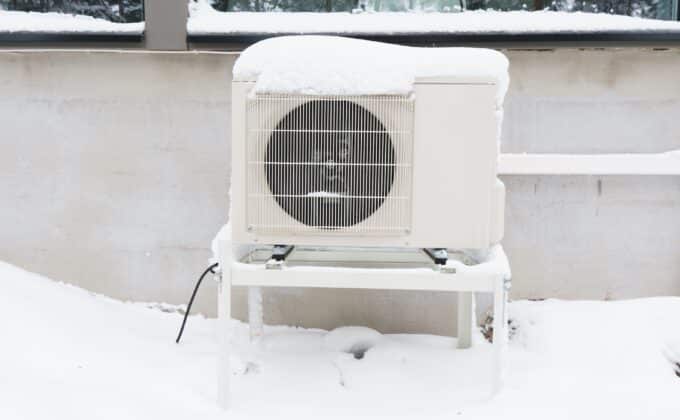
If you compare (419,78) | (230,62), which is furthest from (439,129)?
(230,62)

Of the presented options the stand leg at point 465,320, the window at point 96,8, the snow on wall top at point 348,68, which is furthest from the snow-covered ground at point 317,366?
the window at point 96,8

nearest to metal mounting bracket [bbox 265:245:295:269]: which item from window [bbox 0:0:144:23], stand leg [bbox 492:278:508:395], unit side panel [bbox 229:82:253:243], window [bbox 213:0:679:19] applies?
unit side panel [bbox 229:82:253:243]

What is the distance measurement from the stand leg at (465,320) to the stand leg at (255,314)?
81cm

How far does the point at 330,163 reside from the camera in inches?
85.4

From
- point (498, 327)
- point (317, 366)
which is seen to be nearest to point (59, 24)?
point (317, 366)

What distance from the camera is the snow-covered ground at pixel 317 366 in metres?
2.27

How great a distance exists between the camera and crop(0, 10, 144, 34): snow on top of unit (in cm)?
306

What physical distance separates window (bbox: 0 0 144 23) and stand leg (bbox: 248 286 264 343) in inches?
50.9

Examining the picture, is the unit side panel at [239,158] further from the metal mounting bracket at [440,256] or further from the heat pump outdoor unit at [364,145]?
the metal mounting bracket at [440,256]

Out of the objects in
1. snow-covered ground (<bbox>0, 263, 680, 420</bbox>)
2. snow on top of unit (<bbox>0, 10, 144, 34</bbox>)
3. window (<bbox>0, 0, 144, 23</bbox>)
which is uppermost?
window (<bbox>0, 0, 144, 23</bbox>)

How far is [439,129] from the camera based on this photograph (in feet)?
7.00

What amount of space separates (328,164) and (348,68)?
0.96 feet

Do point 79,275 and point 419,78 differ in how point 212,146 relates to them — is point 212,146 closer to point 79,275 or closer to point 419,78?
point 79,275

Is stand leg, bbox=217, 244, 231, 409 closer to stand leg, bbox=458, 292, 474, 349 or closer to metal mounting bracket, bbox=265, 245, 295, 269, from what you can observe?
metal mounting bracket, bbox=265, 245, 295, 269
